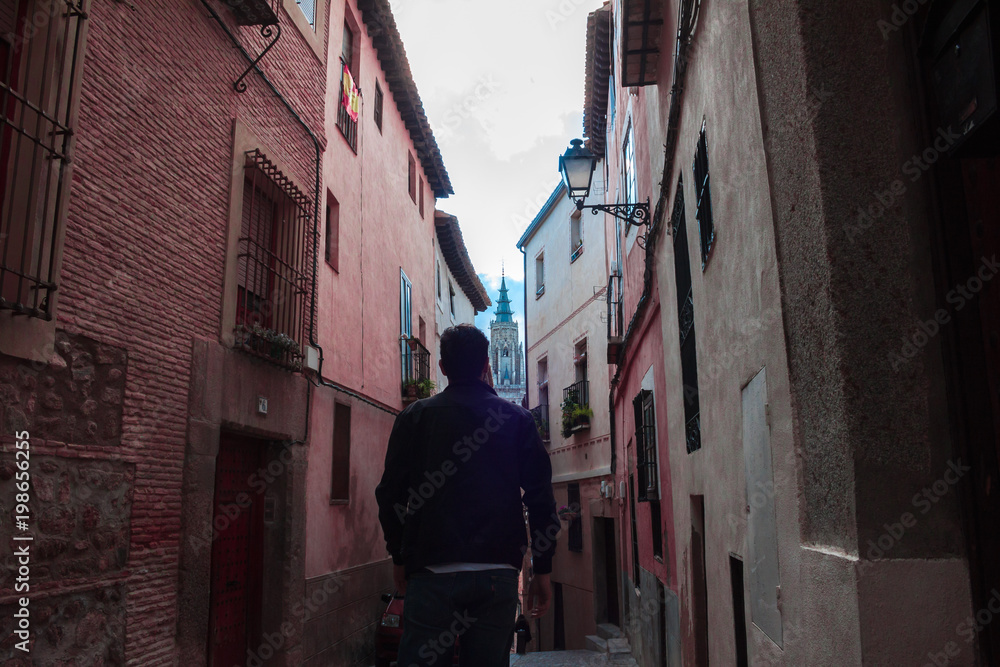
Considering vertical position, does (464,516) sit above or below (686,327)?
below

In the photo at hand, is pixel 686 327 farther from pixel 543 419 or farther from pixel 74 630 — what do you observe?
pixel 543 419

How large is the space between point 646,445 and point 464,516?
6582 mm

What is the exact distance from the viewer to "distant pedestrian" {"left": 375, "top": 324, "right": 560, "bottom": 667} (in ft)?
8.70

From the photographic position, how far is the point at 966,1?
2.08 m

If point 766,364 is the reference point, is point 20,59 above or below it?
above

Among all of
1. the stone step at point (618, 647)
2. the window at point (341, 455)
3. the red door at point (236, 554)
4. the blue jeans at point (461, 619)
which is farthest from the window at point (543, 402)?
the blue jeans at point (461, 619)

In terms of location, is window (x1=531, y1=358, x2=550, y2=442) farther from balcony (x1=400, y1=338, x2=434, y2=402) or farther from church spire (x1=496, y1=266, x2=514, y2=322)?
church spire (x1=496, y1=266, x2=514, y2=322)

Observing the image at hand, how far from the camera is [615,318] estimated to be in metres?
14.2

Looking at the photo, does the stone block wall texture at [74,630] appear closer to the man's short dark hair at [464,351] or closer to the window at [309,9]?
the man's short dark hair at [464,351]

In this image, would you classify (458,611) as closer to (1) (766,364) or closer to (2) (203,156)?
(1) (766,364)

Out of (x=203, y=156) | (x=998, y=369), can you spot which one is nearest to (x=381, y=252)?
(x=203, y=156)

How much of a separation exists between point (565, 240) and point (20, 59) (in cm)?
1617

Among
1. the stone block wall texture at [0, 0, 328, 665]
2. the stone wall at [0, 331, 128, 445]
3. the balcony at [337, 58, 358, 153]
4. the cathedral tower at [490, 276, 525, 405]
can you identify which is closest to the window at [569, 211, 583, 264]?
the balcony at [337, 58, 358, 153]

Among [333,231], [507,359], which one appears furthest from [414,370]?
[507,359]
